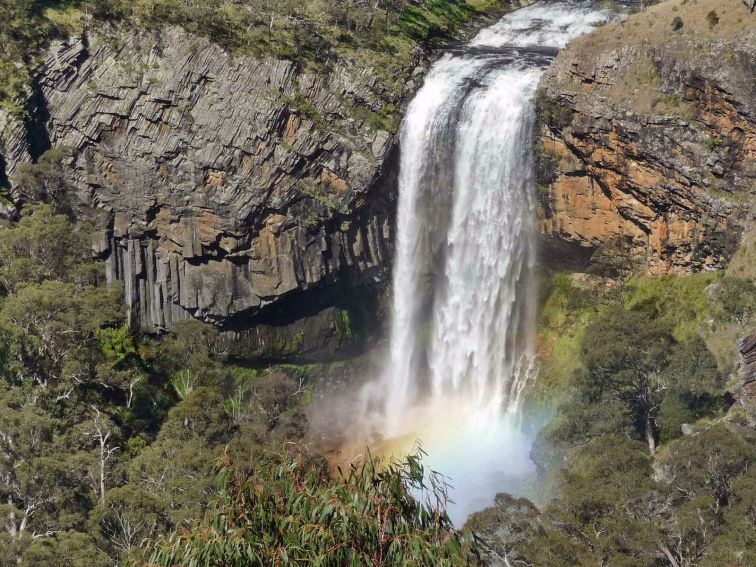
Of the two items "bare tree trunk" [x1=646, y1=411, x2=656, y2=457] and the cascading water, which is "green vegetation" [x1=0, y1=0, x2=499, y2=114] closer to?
the cascading water

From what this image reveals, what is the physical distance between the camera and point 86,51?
58031 millimetres

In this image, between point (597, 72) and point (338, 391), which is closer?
point (597, 72)

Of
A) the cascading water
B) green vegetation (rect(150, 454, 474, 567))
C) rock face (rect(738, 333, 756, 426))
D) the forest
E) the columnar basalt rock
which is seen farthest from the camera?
the cascading water

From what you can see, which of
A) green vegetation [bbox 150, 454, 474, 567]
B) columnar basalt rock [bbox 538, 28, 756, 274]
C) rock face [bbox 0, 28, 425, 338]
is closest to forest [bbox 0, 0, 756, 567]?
green vegetation [bbox 150, 454, 474, 567]

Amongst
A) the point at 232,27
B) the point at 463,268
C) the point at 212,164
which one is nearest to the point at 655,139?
the point at 463,268

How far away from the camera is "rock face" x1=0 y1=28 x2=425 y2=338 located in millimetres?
55750

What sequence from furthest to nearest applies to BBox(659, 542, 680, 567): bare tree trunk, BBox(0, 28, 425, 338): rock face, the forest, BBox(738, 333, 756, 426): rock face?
1. BBox(0, 28, 425, 338): rock face
2. BBox(738, 333, 756, 426): rock face
3. BBox(659, 542, 680, 567): bare tree trunk
4. the forest

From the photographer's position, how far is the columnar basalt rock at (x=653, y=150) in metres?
48.9

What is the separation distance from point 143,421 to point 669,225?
→ 2923 cm

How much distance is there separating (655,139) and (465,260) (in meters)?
13.8

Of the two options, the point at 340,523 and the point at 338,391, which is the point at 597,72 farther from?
the point at 340,523

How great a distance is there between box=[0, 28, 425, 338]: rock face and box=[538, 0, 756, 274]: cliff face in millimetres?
10020

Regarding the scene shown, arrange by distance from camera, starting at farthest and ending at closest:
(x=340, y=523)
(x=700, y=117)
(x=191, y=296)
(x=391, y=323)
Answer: (x=391, y=323) → (x=191, y=296) → (x=700, y=117) → (x=340, y=523)

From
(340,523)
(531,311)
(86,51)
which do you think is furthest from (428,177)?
(340,523)
